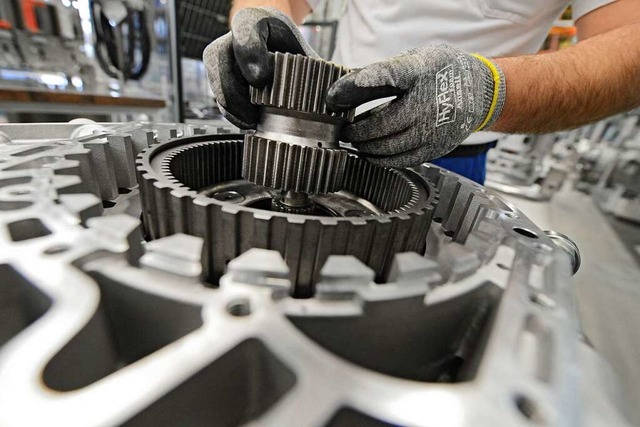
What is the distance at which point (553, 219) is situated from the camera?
2.39 m

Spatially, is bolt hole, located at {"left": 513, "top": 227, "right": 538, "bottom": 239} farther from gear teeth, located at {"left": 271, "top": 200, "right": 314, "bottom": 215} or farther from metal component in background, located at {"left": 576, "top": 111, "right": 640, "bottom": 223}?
metal component in background, located at {"left": 576, "top": 111, "right": 640, "bottom": 223}

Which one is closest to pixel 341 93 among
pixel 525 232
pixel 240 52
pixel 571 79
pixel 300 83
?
pixel 300 83

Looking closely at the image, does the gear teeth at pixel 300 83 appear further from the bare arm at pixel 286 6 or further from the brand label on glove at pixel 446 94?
the bare arm at pixel 286 6

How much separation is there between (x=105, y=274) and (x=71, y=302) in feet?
0.14

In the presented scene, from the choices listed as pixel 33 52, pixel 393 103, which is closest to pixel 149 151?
pixel 393 103

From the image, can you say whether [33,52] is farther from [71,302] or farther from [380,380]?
[380,380]

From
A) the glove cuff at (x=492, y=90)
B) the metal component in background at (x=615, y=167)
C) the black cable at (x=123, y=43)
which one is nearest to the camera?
the glove cuff at (x=492, y=90)

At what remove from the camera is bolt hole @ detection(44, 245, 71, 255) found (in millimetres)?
356

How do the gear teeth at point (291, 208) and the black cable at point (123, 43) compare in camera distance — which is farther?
the black cable at point (123, 43)

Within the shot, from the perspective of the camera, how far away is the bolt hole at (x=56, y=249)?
36 centimetres

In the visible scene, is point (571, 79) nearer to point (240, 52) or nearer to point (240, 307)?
point (240, 52)

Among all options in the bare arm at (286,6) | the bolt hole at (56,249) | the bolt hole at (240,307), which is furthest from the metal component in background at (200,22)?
the bolt hole at (240,307)

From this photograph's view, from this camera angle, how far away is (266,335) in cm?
30

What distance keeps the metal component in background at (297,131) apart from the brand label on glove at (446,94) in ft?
0.60
